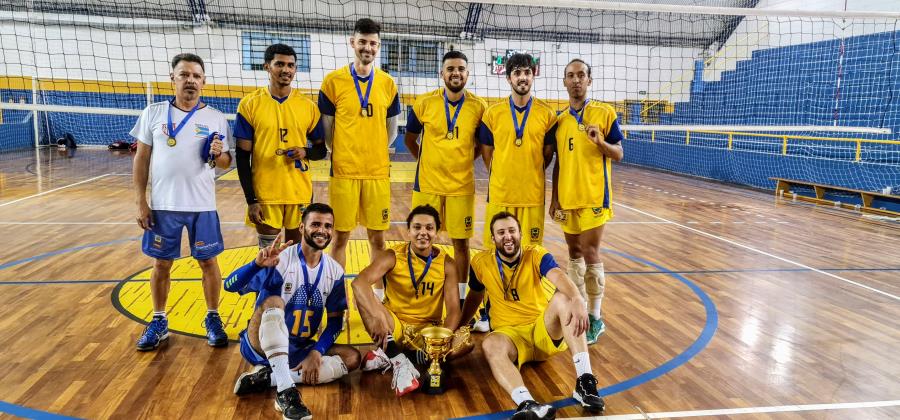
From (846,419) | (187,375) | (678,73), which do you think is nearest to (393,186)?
(187,375)

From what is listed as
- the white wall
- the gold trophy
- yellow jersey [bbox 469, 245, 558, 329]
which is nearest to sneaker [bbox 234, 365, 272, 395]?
the gold trophy

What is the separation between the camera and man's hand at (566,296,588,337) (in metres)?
3.01

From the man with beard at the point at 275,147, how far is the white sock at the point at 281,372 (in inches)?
44.6

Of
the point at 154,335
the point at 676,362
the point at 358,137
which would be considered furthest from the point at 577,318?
the point at 154,335

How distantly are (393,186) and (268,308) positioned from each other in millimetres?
8767

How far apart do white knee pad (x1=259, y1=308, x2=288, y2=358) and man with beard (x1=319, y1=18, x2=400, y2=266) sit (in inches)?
44.7

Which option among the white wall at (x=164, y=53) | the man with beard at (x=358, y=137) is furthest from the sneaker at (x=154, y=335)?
the white wall at (x=164, y=53)

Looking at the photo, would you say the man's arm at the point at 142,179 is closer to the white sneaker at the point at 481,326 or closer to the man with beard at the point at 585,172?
the white sneaker at the point at 481,326

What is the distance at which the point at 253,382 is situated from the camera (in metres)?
3.11

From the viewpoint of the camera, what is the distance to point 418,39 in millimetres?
18812

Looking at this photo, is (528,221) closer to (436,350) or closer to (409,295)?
(409,295)

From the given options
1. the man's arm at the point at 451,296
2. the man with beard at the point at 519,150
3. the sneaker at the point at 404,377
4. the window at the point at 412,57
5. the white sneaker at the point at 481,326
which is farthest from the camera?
the window at the point at 412,57

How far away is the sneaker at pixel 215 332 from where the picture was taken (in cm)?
376

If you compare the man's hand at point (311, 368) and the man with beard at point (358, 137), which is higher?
the man with beard at point (358, 137)
